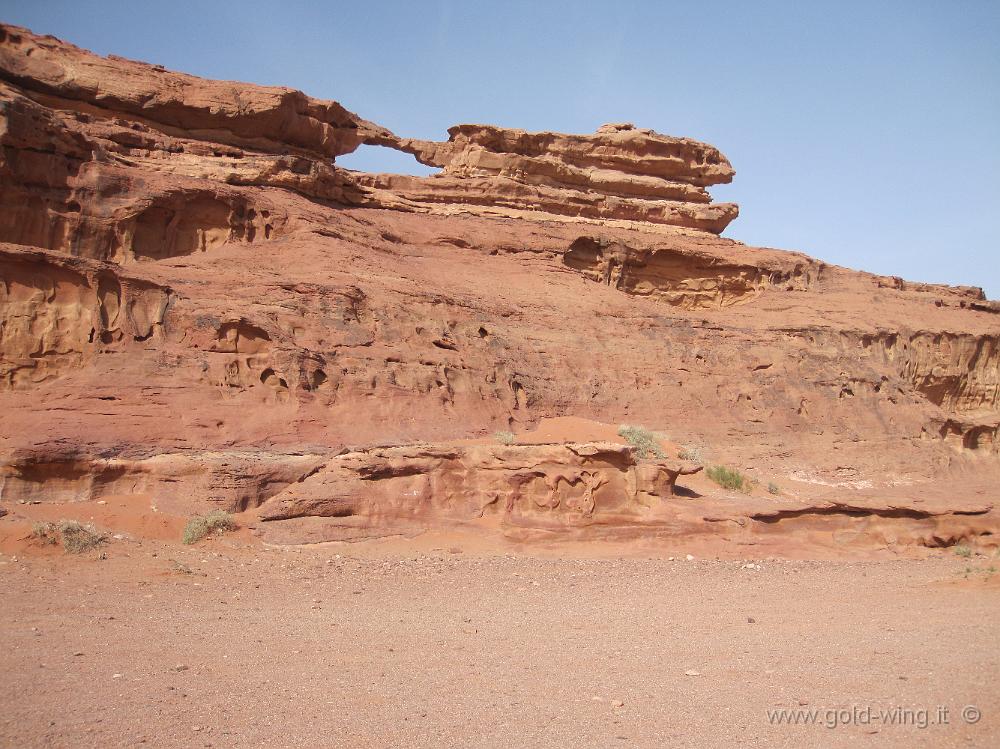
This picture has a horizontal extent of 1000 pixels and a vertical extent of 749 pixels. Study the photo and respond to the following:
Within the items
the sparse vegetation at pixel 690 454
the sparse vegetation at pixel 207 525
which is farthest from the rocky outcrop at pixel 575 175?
the sparse vegetation at pixel 207 525

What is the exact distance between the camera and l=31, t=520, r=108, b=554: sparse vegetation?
10.1 m

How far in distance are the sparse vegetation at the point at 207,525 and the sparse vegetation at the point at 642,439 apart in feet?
27.4

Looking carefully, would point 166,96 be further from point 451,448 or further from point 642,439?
point 642,439

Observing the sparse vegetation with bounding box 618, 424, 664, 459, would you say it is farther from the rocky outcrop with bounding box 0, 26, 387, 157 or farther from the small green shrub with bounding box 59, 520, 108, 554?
the rocky outcrop with bounding box 0, 26, 387, 157

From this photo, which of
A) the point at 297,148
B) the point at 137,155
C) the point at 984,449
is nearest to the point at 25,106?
the point at 137,155

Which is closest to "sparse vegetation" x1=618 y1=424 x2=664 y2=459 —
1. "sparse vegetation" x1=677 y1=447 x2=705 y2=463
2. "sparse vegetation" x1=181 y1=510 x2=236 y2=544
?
"sparse vegetation" x1=677 y1=447 x2=705 y2=463

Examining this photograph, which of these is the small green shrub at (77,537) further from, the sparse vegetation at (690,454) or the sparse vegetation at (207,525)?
the sparse vegetation at (690,454)

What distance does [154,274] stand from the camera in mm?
16516

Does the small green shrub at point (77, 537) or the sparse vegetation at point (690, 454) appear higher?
the sparse vegetation at point (690, 454)

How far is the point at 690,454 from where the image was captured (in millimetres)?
19234

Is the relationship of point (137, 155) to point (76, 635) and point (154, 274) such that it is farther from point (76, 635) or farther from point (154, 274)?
point (76, 635)

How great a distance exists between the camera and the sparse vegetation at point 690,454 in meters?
18.9

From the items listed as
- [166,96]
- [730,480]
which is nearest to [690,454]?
[730,480]

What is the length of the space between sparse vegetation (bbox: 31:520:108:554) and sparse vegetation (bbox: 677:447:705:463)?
1288 centimetres
